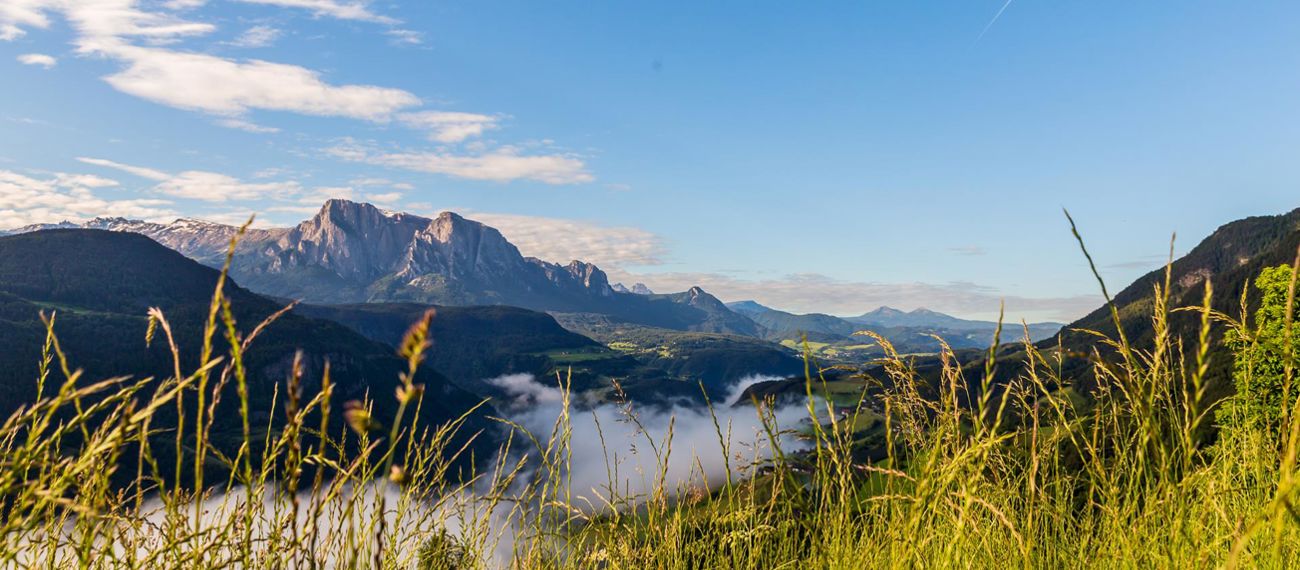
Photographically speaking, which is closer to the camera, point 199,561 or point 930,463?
point 930,463

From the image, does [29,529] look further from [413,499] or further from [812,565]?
[812,565]

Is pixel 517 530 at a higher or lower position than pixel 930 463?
lower

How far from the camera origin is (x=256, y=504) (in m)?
1.98

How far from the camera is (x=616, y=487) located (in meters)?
4.15

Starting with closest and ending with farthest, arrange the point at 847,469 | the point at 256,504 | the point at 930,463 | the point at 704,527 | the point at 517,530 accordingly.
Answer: the point at 930,463 < the point at 256,504 < the point at 847,469 < the point at 517,530 < the point at 704,527

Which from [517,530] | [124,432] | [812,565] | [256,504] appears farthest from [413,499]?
[124,432]

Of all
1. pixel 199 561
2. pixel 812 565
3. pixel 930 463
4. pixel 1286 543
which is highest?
pixel 930 463

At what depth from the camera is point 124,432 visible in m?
1.47

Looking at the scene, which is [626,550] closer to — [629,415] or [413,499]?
[629,415]

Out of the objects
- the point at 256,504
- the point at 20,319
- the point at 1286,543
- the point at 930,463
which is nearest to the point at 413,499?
the point at 256,504

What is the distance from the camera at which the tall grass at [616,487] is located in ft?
5.29

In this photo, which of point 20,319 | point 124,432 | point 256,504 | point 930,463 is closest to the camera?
point 124,432

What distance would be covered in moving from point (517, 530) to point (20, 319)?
260 meters

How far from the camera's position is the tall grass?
1.61m
